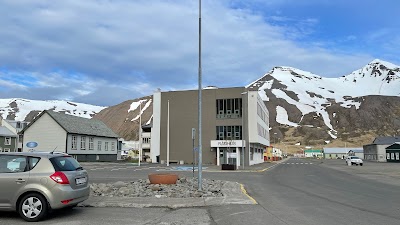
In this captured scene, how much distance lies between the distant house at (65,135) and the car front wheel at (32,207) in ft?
162

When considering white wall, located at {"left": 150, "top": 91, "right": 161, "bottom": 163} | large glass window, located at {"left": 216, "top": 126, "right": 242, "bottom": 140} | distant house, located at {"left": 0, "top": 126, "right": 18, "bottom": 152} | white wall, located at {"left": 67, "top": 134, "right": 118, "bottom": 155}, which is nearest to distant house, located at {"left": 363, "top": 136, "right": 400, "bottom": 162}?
large glass window, located at {"left": 216, "top": 126, "right": 242, "bottom": 140}

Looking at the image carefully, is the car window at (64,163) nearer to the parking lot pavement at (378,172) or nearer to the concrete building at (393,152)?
the parking lot pavement at (378,172)

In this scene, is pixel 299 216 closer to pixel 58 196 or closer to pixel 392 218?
pixel 392 218

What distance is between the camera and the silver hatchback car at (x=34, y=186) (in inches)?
362

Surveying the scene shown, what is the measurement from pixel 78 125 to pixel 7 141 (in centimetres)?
1480

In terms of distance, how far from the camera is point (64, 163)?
9906 mm

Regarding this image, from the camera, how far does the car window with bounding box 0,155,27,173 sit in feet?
31.1

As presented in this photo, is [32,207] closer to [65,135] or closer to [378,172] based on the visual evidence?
[378,172]

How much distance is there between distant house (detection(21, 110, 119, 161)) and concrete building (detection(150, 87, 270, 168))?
1069cm

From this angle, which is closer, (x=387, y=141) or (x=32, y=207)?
(x=32, y=207)

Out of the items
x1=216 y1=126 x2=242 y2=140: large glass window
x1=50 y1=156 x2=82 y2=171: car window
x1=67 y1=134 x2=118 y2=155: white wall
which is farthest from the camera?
x1=67 y1=134 x2=118 y2=155: white wall

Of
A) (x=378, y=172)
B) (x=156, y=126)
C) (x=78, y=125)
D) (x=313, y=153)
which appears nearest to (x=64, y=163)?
(x=378, y=172)

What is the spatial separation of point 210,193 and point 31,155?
23.9ft

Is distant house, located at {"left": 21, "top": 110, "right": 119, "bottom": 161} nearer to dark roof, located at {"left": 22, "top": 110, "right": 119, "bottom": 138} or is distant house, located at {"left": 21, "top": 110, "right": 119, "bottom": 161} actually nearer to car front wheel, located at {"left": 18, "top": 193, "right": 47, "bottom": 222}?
dark roof, located at {"left": 22, "top": 110, "right": 119, "bottom": 138}
